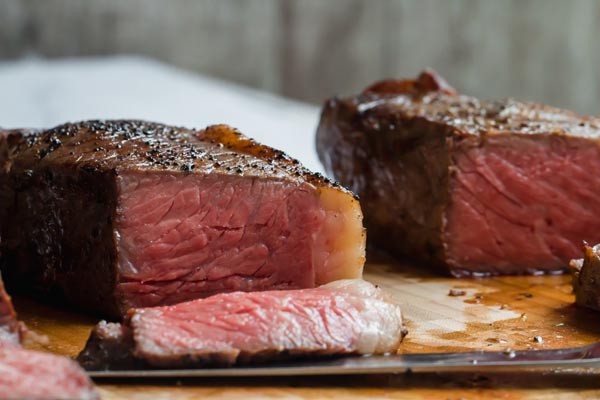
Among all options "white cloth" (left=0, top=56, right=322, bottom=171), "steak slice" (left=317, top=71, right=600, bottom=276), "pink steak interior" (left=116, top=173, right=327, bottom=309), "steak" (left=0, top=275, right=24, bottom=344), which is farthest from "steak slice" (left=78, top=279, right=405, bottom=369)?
"white cloth" (left=0, top=56, right=322, bottom=171)

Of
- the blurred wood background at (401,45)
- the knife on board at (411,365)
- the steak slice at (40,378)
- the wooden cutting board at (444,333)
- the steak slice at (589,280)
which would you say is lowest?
the wooden cutting board at (444,333)

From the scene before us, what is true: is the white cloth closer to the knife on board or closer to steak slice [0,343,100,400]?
the knife on board

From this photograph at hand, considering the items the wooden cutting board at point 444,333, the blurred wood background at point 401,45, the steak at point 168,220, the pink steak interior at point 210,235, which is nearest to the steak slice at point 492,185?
the wooden cutting board at point 444,333

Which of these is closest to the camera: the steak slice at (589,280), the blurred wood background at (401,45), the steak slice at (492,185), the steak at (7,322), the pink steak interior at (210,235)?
the steak at (7,322)

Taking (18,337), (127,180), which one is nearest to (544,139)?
(127,180)

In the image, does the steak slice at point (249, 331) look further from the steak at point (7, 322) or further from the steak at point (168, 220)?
the steak at point (168, 220)
